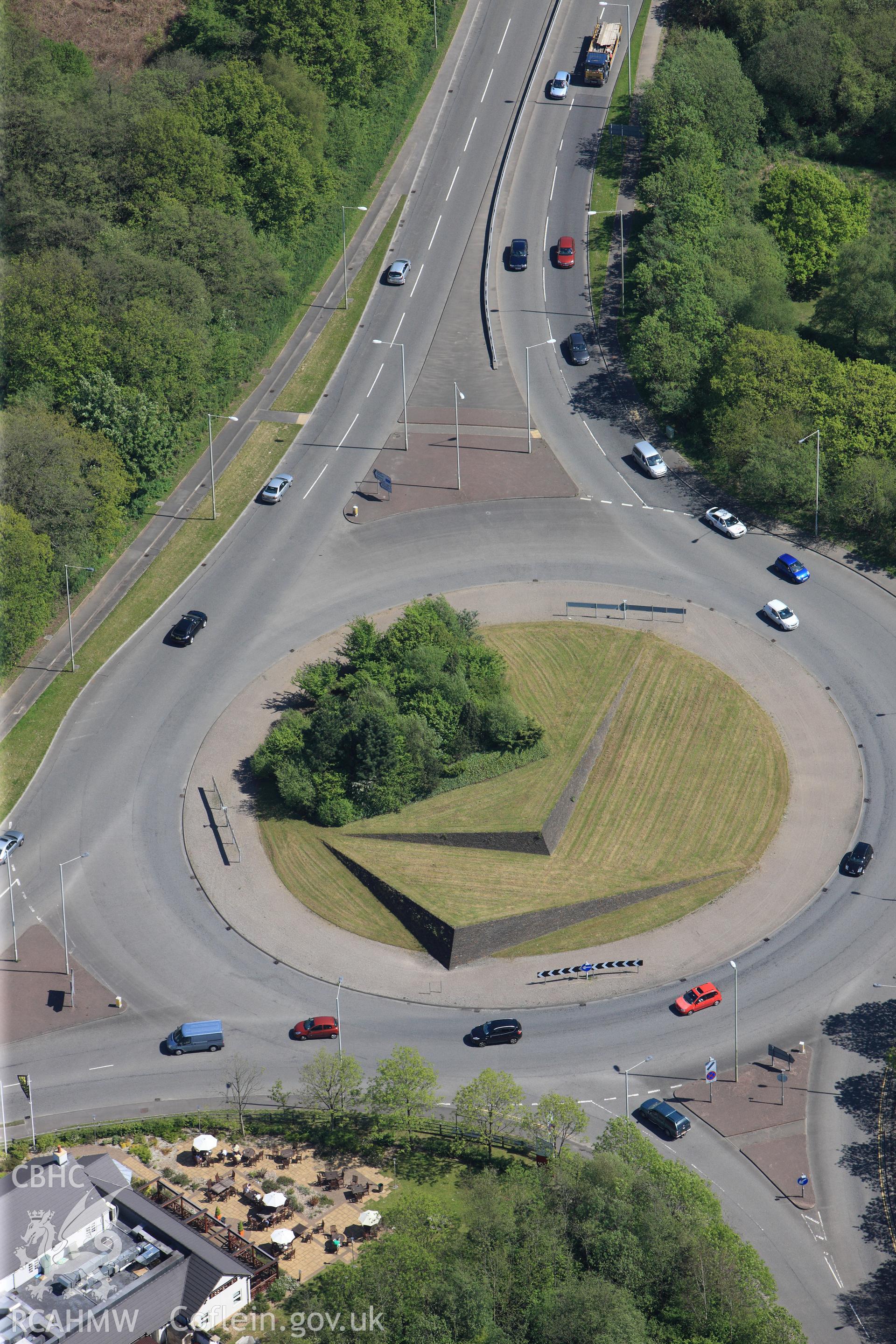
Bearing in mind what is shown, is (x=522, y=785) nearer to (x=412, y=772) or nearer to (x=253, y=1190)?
(x=412, y=772)

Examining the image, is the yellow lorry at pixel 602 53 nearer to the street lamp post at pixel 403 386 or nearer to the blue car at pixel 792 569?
the street lamp post at pixel 403 386

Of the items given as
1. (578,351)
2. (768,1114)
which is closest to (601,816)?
(768,1114)

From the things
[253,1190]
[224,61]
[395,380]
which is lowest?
[253,1190]

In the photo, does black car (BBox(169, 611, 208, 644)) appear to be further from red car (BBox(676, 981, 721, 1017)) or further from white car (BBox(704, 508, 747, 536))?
red car (BBox(676, 981, 721, 1017))

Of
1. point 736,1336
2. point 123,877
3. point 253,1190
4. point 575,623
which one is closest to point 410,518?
point 575,623

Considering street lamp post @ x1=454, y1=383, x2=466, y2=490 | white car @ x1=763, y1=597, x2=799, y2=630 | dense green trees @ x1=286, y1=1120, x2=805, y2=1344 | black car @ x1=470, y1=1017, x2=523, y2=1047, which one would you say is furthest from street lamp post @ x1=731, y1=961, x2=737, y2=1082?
street lamp post @ x1=454, y1=383, x2=466, y2=490

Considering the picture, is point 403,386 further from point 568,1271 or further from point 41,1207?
point 568,1271
